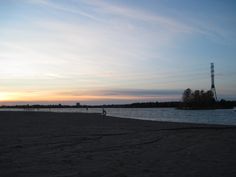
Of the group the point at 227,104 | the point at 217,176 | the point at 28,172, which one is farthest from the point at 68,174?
the point at 227,104

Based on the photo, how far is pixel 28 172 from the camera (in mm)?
9812

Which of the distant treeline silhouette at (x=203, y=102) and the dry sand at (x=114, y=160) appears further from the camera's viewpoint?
the distant treeline silhouette at (x=203, y=102)

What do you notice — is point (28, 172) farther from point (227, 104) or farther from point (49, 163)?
point (227, 104)

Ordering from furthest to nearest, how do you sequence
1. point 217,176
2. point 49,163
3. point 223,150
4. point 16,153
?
point 223,150 < point 16,153 < point 49,163 < point 217,176

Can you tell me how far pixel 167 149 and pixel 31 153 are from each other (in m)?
5.64

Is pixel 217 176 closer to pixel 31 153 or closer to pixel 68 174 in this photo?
pixel 68 174

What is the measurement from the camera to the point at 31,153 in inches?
533

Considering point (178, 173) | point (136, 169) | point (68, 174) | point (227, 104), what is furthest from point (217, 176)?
point (227, 104)

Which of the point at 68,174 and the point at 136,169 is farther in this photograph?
the point at 136,169

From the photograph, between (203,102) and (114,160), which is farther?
(203,102)

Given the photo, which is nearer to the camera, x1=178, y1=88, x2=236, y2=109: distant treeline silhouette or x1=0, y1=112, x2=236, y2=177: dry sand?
x1=0, y1=112, x2=236, y2=177: dry sand

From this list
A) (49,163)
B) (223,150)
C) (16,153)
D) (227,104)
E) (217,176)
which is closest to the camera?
(217,176)

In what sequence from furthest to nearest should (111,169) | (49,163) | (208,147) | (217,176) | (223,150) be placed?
(208,147), (223,150), (49,163), (111,169), (217,176)

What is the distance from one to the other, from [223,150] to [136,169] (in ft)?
19.5
